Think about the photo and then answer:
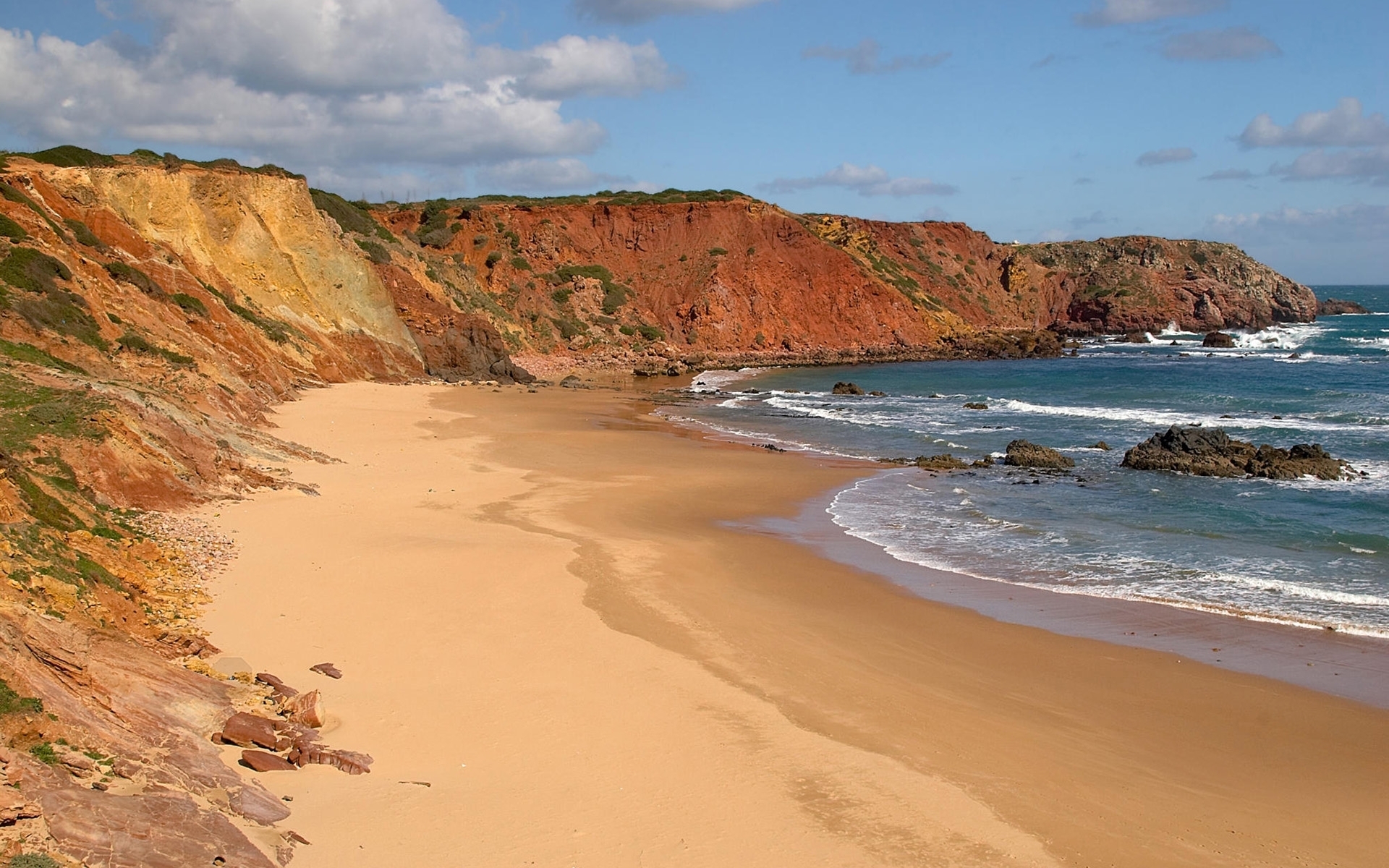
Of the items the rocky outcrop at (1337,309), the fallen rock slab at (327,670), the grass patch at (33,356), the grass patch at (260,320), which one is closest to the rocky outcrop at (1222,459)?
the fallen rock slab at (327,670)

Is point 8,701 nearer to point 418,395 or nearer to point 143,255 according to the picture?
point 143,255

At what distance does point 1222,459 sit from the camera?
2402cm

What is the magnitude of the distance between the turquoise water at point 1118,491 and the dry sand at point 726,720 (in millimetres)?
3083

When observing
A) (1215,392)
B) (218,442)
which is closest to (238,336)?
(218,442)

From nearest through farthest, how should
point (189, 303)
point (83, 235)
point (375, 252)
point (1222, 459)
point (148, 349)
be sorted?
1. point (148, 349)
2. point (1222, 459)
3. point (83, 235)
4. point (189, 303)
5. point (375, 252)

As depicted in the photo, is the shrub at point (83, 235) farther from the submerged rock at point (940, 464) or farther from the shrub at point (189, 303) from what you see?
the submerged rock at point (940, 464)

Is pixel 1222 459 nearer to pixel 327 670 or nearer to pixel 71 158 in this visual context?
pixel 327 670

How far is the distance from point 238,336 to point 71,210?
5534 millimetres

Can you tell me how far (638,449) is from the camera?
26281 millimetres

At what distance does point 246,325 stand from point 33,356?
48.4ft

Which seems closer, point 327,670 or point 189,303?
point 327,670

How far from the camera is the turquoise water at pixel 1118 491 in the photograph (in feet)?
48.3

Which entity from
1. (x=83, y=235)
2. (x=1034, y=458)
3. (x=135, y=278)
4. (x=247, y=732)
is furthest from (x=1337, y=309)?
(x=247, y=732)

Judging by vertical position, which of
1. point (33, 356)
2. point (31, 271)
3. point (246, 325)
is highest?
point (31, 271)
